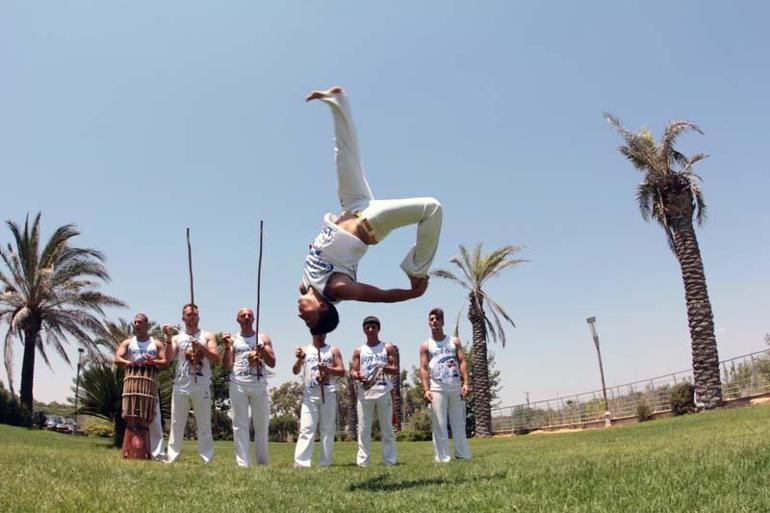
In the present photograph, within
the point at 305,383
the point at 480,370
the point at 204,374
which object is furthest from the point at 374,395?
the point at 480,370

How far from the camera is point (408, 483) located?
20.7 feet

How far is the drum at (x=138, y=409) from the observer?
937cm

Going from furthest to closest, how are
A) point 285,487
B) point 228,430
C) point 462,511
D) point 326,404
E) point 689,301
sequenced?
point 228,430
point 689,301
point 326,404
point 285,487
point 462,511

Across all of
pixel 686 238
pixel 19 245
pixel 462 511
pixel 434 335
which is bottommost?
pixel 462 511

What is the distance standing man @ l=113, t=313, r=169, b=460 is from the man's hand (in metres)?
5.36

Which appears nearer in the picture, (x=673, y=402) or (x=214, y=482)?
(x=214, y=482)

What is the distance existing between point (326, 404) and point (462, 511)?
603 centimetres

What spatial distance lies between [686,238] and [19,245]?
1142 inches

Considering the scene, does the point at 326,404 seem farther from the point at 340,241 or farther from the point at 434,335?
the point at 340,241

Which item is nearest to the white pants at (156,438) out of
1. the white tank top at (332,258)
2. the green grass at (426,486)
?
the green grass at (426,486)

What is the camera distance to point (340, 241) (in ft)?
20.1

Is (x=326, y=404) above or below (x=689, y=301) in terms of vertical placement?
below

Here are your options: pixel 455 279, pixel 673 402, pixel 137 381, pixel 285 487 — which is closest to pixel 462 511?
pixel 285 487

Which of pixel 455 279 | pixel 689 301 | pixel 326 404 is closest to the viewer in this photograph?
pixel 326 404
